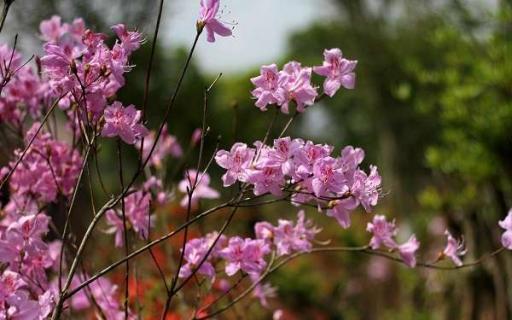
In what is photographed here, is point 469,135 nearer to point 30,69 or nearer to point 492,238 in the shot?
point 492,238

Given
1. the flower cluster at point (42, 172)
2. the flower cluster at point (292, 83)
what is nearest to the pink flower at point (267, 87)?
the flower cluster at point (292, 83)

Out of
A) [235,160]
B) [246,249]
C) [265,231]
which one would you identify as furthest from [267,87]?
[265,231]

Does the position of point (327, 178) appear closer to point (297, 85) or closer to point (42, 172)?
point (297, 85)

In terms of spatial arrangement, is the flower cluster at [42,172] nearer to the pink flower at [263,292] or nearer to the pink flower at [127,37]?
the pink flower at [127,37]

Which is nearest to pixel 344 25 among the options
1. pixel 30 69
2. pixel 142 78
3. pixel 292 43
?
pixel 142 78

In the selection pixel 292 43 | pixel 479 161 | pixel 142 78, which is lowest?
pixel 292 43

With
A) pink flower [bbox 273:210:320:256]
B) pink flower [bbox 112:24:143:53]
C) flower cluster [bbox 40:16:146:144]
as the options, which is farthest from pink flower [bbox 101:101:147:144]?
pink flower [bbox 273:210:320:256]

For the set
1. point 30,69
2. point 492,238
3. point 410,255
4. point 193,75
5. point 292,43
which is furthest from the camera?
point 292,43

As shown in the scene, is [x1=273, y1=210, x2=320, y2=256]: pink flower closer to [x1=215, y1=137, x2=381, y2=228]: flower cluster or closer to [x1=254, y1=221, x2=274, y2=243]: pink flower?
[x1=254, y1=221, x2=274, y2=243]: pink flower
